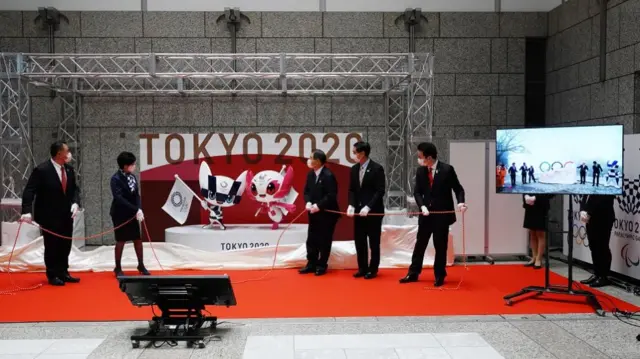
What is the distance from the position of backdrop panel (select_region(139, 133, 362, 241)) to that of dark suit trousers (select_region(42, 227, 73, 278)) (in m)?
2.51

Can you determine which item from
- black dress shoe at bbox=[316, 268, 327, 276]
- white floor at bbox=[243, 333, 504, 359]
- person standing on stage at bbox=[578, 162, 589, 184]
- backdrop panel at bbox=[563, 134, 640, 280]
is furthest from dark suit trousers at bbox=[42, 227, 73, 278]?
backdrop panel at bbox=[563, 134, 640, 280]

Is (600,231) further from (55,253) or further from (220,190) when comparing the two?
(55,253)

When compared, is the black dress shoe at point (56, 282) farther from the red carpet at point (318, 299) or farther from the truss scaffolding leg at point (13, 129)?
the truss scaffolding leg at point (13, 129)

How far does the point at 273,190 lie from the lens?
765 cm

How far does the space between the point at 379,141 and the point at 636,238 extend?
3.97 meters

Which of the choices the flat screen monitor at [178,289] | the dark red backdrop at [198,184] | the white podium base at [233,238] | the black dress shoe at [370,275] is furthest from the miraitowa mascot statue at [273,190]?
the flat screen monitor at [178,289]

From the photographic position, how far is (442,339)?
156 inches

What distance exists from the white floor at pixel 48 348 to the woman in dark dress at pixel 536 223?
197 inches

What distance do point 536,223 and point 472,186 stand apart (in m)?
1.00

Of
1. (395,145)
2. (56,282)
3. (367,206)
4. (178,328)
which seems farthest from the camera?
(395,145)

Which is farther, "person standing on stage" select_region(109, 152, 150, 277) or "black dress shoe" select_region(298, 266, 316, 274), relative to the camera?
"black dress shoe" select_region(298, 266, 316, 274)

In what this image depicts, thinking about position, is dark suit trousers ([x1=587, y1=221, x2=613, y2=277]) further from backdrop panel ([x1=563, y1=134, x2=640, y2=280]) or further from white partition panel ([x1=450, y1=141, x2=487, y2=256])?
white partition panel ([x1=450, y1=141, x2=487, y2=256])

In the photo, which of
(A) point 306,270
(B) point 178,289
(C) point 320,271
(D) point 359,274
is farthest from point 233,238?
(B) point 178,289

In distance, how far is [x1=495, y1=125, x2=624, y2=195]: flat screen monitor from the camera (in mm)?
4551
